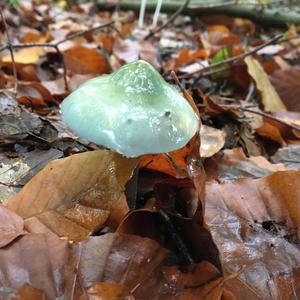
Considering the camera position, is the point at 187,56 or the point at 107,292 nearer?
the point at 107,292

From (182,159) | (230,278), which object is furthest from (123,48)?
(230,278)

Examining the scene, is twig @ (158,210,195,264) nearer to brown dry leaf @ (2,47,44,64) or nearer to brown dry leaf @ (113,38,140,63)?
brown dry leaf @ (2,47,44,64)

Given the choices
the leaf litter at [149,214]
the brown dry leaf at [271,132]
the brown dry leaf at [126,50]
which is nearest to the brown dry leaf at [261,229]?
the leaf litter at [149,214]

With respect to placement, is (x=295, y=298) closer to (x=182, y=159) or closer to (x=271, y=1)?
(x=182, y=159)

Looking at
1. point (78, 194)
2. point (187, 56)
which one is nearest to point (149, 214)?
point (78, 194)

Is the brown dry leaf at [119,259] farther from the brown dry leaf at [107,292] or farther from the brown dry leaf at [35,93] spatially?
the brown dry leaf at [35,93]

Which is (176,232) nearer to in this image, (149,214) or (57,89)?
(149,214)
